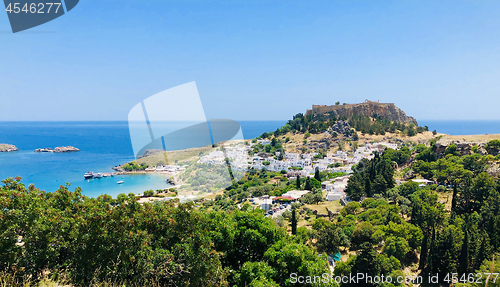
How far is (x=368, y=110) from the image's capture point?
50.8m

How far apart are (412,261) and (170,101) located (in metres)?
11.4

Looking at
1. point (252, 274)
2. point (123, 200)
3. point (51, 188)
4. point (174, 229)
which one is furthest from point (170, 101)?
point (51, 188)

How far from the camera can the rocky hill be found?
166 ft

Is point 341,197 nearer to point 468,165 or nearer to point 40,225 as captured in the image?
point 468,165

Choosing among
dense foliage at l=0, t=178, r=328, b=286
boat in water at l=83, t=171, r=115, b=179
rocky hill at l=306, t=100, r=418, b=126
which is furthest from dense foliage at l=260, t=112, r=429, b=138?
dense foliage at l=0, t=178, r=328, b=286

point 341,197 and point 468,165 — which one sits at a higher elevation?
point 468,165

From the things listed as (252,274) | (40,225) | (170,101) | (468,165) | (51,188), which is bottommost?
(51,188)

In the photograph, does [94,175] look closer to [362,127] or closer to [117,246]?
[117,246]

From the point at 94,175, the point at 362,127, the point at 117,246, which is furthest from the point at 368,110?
the point at 117,246

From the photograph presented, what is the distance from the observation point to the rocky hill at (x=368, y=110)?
5062 centimetres

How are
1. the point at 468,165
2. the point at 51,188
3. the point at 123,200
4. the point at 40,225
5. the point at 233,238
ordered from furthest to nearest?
1. the point at 51,188
2. the point at 468,165
3. the point at 233,238
4. the point at 123,200
5. the point at 40,225

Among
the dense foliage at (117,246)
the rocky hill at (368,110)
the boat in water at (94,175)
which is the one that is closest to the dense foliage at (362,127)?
the rocky hill at (368,110)

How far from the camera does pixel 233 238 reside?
3.79 meters

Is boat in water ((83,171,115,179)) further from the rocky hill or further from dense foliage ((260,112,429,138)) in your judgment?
the rocky hill
